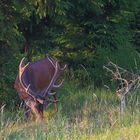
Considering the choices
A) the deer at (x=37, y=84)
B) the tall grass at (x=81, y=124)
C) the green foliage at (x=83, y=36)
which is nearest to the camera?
the tall grass at (x=81, y=124)

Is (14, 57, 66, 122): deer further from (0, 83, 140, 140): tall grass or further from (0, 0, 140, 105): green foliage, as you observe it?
(0, 0, 140, 105): green foliage

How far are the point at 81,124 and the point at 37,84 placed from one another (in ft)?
6.76

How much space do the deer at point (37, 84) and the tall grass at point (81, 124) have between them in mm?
222

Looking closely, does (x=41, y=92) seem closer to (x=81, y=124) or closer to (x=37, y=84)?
(x=37, y=84)

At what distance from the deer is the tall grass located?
0.73ft

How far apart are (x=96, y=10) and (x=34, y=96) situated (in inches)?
181

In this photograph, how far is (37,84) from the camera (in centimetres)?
993

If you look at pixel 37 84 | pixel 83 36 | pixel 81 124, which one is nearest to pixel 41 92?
pixel 37 84

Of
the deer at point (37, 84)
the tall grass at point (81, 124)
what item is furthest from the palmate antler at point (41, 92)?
the tall grass at point (81, 124)

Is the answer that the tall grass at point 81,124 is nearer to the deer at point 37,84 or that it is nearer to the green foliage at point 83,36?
the deer at point 37,84

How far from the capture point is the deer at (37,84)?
8.92 meters

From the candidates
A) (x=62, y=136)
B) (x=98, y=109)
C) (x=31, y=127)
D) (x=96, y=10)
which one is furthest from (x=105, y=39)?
(x=62, y=136)

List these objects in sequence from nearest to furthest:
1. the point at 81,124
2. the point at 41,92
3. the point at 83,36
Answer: the point at 81,124
the point at 41,92
the point at 83,36

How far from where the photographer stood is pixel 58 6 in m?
11.3
